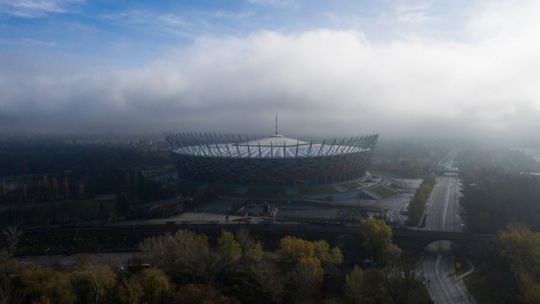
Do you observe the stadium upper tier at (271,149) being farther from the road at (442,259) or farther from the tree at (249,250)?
the tree at (249,250)

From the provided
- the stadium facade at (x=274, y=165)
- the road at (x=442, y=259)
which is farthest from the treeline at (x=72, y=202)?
the road at (x=442, y=259)

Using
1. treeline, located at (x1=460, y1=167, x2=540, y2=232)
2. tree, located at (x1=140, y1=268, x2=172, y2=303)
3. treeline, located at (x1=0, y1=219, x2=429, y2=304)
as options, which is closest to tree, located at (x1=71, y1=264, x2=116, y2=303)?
treeline, located at (x1=0, y1=219, x2=429, y2=304)

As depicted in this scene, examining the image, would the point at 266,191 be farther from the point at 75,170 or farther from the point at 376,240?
the point at 75,170

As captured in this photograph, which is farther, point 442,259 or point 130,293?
point 442,259

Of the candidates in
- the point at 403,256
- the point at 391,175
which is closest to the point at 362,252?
the point at 403,256

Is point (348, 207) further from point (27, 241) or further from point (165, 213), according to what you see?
point (27, 241)

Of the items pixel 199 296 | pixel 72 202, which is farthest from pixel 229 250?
pixel 72 202
